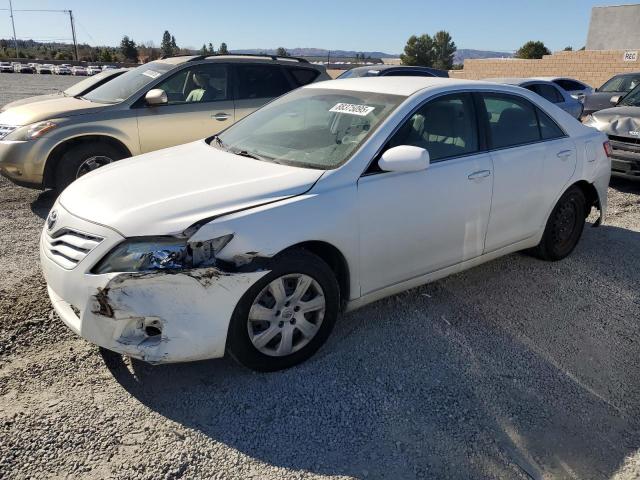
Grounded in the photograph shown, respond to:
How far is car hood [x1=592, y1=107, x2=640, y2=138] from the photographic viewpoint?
7.48m

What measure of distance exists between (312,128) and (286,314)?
1.40 metres

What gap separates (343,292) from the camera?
10.8ft

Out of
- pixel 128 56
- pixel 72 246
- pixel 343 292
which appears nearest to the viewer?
pixel 72 246

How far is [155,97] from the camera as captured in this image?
621cm

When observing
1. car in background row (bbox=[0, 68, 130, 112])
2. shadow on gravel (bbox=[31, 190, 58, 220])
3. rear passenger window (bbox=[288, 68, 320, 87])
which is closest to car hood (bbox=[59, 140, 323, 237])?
shadow on gravel (bbox=[31, 190, 58, 220])

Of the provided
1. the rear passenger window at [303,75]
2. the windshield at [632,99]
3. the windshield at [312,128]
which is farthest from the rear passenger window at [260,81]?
the windshield at [632,99]

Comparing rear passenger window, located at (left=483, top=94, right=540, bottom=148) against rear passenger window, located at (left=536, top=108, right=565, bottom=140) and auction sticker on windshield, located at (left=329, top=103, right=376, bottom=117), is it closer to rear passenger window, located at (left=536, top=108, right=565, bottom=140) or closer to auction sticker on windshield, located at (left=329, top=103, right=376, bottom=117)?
rear passenger window, located at (left=536, top=108, right=565, bottom=140)

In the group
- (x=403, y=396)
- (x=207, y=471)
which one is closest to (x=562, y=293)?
(x=403, y=396)

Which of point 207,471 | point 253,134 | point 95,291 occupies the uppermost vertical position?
point 253,134

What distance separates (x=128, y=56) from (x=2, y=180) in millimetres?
76624

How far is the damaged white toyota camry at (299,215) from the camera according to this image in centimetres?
268

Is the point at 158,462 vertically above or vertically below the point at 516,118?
below

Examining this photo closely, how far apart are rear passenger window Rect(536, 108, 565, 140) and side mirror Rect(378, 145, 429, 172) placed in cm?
177

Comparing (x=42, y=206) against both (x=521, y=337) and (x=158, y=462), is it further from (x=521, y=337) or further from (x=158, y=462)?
(x=521, y=337)
